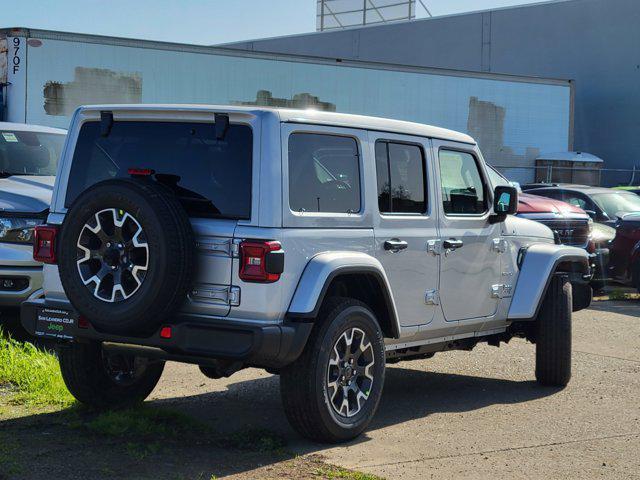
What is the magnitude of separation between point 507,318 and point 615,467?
223 centimetres

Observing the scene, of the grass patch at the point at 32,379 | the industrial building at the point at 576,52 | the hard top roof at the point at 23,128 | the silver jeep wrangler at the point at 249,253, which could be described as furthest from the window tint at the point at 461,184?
the industrial building at the point at 576,52

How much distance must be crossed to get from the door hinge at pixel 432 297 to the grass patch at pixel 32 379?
8.09ft

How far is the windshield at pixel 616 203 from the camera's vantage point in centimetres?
1744

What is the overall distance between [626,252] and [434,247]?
871 cm

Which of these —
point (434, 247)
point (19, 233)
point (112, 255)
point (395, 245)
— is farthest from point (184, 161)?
point (19, 233)

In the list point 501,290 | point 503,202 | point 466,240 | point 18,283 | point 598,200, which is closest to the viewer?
point 466,240

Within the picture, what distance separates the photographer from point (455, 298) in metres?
7.09

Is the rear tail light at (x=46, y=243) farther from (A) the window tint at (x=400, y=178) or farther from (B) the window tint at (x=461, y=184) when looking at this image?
(B) the window tint at (x=461, y=184)

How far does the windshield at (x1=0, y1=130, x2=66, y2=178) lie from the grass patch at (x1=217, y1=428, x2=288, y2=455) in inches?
196

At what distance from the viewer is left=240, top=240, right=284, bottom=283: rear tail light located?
538 cm

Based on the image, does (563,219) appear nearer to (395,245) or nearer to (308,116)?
(395,245)

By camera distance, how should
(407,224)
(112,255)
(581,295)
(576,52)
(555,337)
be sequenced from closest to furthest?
(112,255)
(407,224)
(555,337)
(581,295)
(576,52)

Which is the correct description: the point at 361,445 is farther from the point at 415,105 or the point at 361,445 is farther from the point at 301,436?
the point at 415,105

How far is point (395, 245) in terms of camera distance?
6344 mm
